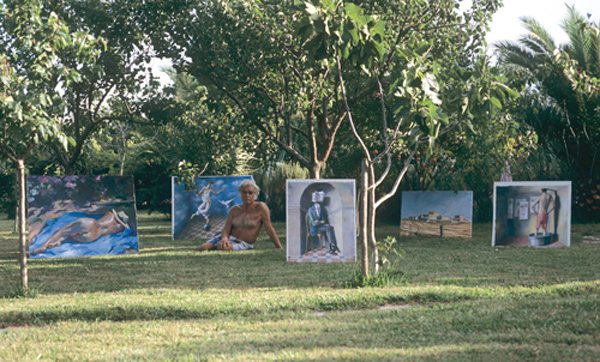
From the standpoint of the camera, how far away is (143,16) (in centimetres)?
1288

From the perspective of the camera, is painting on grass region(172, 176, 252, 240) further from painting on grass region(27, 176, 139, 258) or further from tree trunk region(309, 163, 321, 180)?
painting on grass region(27, 176, 139, 258)

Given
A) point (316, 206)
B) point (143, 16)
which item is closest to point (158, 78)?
point (143, 16)

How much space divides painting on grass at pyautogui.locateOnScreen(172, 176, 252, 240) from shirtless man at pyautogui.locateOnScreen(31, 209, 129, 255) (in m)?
3.18

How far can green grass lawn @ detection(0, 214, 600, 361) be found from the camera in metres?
4.66

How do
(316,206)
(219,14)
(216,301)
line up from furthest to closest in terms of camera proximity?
1. (219,14)
2. (316,206)
3. (216,301)

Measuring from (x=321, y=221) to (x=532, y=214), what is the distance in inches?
200

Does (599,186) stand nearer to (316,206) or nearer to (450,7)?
(450,7)

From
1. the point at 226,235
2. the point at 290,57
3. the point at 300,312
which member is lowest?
the point at 226,235

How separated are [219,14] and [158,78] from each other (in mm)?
2137

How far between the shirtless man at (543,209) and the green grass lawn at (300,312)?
2.19 metres

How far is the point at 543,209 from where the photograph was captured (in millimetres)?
12625

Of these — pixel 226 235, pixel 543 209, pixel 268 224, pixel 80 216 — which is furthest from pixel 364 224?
pixel 80 216

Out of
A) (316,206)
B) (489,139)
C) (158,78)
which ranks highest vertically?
(158,78)

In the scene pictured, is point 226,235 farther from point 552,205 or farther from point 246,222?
point 552,205
